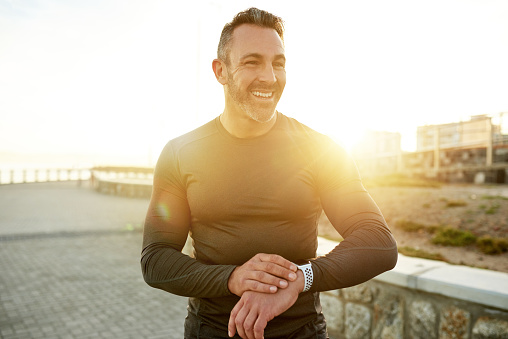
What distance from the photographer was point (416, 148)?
18.0 m

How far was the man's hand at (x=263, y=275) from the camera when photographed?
5.50ft

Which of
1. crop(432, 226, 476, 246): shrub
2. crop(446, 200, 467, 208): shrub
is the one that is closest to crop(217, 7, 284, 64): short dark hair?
crop(432, 226, 476, 246): shrub

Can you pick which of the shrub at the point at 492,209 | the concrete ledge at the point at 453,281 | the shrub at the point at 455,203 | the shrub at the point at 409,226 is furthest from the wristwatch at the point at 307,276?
the shrub at the point at 455,203

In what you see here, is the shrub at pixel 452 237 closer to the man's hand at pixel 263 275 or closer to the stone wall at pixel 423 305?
the stone wall at pixel 423 305

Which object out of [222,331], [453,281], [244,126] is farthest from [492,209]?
[222,331]

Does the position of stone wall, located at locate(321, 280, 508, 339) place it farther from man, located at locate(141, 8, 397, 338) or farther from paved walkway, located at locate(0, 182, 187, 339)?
paved walkway, located at locate(0, 182, 187, 339)

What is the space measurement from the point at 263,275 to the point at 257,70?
38.6 inches

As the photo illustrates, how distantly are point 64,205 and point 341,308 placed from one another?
17870 millimetres

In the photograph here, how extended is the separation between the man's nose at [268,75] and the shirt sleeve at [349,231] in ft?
1.48

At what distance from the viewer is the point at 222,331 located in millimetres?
1959

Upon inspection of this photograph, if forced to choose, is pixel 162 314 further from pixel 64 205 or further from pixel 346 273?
pixel 64 205

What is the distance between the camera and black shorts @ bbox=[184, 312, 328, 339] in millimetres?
1937

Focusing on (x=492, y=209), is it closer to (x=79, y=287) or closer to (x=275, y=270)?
(x=275, y=270)

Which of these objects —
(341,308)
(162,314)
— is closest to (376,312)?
(341,308)
